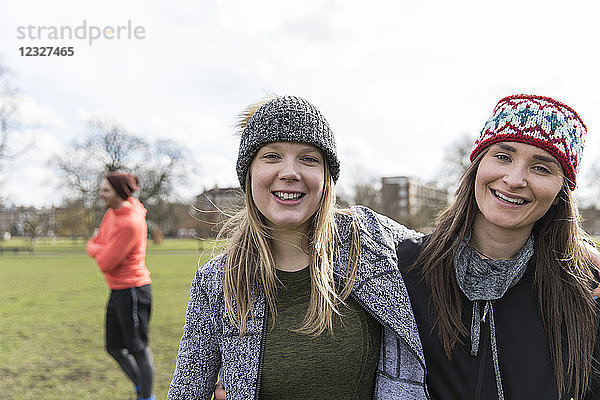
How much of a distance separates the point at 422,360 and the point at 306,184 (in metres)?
0.88

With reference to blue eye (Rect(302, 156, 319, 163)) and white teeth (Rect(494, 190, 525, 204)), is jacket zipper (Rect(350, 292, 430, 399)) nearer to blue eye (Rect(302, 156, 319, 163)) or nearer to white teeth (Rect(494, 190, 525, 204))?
blue eye (Rect(302, 156, 319, 163))

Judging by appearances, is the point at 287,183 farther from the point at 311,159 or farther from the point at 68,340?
the point at 68,340

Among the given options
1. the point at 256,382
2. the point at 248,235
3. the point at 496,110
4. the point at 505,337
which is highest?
the point at 496,110

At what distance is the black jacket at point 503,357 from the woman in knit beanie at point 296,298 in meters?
0.11

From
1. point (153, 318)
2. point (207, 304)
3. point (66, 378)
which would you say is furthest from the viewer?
point (153, 318)

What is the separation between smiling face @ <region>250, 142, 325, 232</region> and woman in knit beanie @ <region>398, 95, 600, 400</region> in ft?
1.92

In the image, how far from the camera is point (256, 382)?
7.07 feet

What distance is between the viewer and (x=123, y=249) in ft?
17.1

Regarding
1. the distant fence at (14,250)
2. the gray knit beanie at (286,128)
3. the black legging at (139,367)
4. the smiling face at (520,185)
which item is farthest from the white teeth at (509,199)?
the distant fence at (14,250)

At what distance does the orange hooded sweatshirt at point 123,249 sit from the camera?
5.19m

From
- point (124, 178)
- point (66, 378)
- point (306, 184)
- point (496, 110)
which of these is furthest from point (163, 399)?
point (496, 110)

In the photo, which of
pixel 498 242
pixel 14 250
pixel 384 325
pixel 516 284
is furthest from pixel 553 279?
pixel 14 250

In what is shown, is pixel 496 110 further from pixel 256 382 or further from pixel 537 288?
pixel 256 382

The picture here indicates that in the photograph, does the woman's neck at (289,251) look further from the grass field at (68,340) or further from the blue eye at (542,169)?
the blue eye at (542,169)
